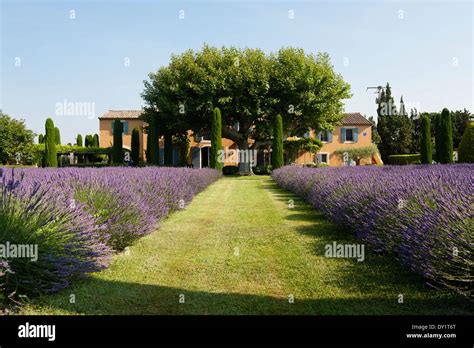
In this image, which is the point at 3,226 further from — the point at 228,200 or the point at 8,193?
the point at 228,200

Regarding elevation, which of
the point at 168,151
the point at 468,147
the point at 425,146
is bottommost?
the point at 468,147

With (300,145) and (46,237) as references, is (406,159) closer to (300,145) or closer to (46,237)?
(300,145)

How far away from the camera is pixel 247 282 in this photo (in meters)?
4.22

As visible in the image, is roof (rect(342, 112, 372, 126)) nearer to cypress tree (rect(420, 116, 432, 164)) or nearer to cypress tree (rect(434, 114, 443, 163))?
cypress tree (rect(420, 116, 432, 164))

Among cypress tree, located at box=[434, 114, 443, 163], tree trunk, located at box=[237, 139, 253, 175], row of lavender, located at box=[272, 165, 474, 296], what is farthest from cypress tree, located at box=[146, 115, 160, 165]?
row of lavender, located at box=[272, 165, 474, 296]

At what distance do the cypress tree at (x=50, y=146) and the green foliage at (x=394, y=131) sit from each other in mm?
32592

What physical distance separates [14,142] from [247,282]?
3964cm

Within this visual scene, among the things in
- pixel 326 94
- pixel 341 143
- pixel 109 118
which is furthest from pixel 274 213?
pixel 109 118

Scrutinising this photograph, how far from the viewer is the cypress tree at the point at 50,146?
2845 cm

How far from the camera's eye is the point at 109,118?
40.6 metres

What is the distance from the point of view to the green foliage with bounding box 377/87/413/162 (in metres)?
42.2

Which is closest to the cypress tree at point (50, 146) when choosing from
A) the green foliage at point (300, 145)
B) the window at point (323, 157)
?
the green foliage at point (300, 145)

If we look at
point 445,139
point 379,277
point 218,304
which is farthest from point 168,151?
point 218,304

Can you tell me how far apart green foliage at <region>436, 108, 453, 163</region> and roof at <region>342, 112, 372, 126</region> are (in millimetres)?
12881
